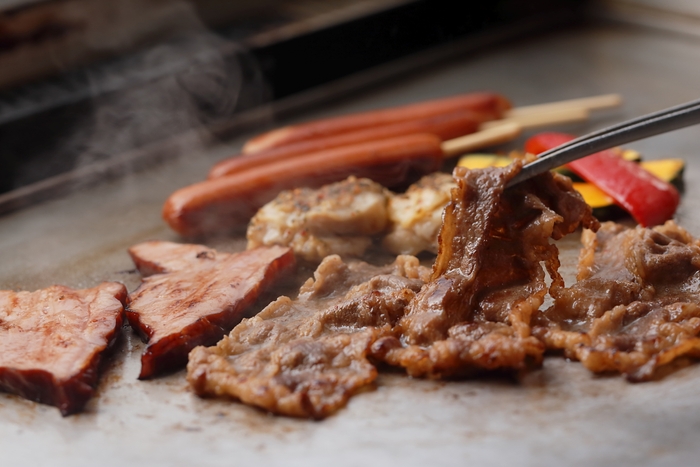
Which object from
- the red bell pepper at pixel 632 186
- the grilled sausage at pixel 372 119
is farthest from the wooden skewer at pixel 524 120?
the red bell pepper at pixel 632 186

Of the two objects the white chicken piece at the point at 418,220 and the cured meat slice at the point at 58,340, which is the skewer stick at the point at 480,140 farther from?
the cured meat slice at the point at 58,340

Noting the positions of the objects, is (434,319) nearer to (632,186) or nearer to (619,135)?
(619,135)

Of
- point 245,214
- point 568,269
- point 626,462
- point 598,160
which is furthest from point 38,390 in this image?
point 598,160

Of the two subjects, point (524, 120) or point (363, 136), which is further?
point (524, 120)

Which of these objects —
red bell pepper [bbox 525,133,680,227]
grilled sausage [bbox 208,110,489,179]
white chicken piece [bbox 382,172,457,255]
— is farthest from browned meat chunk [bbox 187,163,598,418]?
grilled sausage [bbox 208,110,489,179]

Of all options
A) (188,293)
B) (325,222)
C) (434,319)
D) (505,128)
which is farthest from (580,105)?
(188,293)

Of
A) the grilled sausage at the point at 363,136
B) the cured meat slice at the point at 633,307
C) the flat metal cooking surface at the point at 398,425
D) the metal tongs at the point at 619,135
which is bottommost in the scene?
the flat metal cooking surface at the point at 398,425
